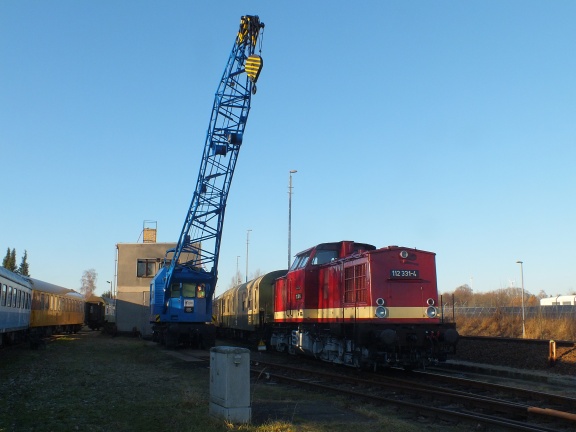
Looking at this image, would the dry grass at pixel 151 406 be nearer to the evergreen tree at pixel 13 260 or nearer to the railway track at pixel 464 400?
the railway track at pixel 464 400

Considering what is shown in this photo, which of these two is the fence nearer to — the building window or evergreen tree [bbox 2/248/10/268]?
the building window

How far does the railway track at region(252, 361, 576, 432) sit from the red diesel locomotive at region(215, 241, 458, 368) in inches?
32.8

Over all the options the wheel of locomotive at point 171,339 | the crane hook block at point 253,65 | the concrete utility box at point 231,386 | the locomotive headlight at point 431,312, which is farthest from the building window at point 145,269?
the concrete utility box at point 231,386

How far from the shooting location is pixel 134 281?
1421 inches

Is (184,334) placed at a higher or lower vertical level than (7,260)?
lower

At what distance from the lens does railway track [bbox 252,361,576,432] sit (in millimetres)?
8826

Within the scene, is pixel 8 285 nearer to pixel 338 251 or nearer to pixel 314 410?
pixel 338 251

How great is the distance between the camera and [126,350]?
80.0ft

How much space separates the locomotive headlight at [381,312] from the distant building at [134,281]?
23542mm

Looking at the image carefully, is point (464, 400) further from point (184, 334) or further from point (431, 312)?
point (184, 334)

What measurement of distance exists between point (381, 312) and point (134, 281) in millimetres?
24956

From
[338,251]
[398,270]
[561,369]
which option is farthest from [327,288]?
[561,369]

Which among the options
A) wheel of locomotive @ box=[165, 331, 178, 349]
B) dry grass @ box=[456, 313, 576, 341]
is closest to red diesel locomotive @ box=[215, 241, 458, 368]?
wheel of locomotive @ box=[165, 331, 178, 349]

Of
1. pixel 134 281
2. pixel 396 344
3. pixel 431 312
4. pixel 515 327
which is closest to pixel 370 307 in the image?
pixel 396 344
